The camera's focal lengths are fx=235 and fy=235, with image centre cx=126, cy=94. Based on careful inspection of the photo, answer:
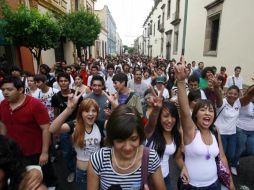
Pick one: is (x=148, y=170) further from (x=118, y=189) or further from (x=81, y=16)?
(x=81, y=16)

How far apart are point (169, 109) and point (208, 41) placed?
37.0 ft

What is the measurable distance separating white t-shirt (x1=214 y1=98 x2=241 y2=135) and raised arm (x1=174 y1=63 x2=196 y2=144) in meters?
1.87

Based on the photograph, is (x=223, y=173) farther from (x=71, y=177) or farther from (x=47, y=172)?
(x=71, y=177)

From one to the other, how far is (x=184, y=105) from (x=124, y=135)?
0.85 m

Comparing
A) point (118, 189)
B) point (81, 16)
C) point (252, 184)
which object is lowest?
point (252, 184)

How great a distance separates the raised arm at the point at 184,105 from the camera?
2.09m

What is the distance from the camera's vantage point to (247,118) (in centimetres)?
416

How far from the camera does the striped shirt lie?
1668 mm

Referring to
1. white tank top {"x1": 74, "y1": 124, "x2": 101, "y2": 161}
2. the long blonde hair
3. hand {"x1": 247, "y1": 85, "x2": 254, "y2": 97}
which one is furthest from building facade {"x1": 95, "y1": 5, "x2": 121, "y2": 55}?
white tank top {"x1": 74, "y1": 124, "x2": 101, "y2": 161}

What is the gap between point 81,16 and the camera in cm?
1488

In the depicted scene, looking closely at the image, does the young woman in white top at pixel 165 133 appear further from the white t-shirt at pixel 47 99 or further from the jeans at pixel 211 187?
the white t-shirt at pixel 47 99

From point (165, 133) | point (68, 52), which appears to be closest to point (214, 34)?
point (68, 52)

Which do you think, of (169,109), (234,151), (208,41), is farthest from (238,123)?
(208,41)

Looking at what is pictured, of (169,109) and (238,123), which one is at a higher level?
(169,109)
